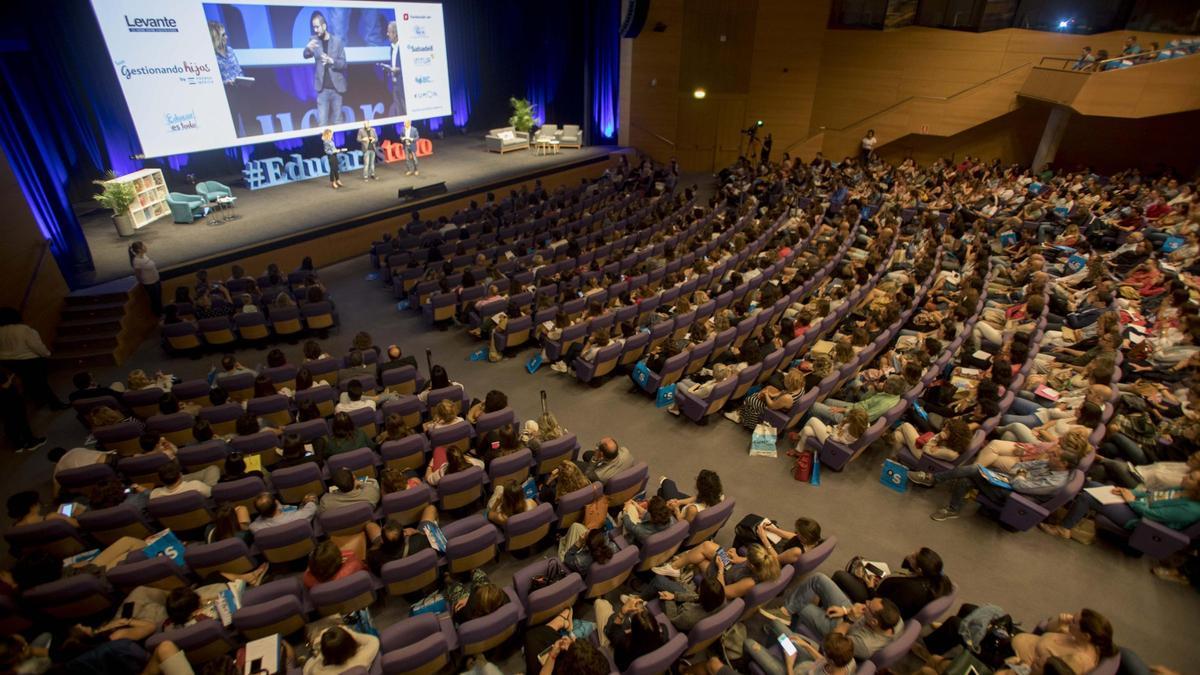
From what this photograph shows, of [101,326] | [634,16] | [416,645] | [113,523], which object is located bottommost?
[101,326]

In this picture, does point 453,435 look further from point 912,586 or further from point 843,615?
point 912,586

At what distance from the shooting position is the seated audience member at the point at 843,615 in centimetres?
349

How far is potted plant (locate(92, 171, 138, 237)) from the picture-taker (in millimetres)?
10212

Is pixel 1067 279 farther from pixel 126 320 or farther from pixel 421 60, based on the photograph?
pixel 421 60

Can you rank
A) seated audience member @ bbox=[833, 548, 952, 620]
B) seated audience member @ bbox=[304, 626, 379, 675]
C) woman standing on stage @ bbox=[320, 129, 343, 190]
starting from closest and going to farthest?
seated audience member @ bbox=[304, 626, 379, 675] → seated audience member @ bbox=[833, 548, 952, 620] → woman standing on stage @ bbox=[320, 129, 343, 190]

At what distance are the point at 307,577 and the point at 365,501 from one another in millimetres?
675

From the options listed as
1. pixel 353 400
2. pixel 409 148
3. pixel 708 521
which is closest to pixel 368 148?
pixel 409 148

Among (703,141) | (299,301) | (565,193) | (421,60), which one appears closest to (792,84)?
(703,141)

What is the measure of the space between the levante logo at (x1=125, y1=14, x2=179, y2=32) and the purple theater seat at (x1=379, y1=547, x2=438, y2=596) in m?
12.0

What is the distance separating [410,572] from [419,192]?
10487 millimetres

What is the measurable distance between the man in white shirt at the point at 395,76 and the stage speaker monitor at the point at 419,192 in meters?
4.12

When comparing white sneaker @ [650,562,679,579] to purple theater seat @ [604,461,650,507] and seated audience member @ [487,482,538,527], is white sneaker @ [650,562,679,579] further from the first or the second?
seated audience member @ [487,482,538,527]

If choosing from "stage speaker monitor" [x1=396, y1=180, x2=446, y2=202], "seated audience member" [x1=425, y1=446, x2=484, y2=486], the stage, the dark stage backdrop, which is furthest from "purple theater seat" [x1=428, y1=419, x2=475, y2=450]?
"stage speaker monitor" [x1=396, y1=180, x2=446, y2=202]

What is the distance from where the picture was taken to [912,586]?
3.66 metres
